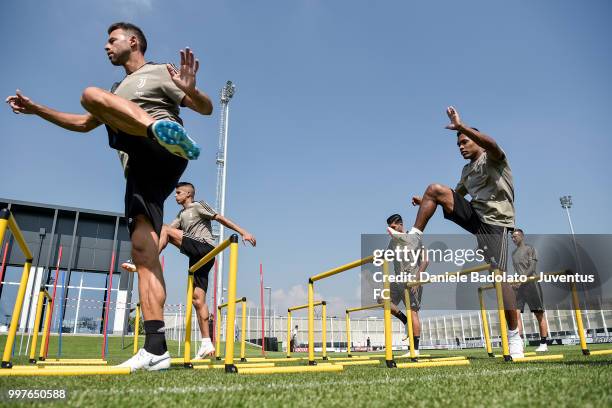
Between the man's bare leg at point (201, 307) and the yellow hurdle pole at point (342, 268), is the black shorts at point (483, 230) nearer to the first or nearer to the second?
the yellow hurdle pole at point (342, 268)

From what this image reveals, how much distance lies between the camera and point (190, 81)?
2.40 meters

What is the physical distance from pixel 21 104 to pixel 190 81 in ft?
3.66

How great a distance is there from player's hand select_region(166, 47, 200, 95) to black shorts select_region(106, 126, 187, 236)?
413 mm

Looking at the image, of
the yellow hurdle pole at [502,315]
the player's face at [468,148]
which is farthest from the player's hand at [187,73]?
the yellow hurdle pole at [502,315]

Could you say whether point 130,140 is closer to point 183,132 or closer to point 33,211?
point 183,132

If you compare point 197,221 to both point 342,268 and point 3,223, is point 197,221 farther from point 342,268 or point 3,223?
point 3,223

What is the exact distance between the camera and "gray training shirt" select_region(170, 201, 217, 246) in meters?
4.66

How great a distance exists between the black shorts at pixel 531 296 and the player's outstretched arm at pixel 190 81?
597cm

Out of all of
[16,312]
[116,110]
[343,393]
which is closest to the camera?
[343,393]

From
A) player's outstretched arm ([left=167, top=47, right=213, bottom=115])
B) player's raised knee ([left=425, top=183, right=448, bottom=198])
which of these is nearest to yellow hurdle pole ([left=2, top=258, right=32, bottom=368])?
player's outstretched arm ([left=167, top=47, right=213, bottom=115])

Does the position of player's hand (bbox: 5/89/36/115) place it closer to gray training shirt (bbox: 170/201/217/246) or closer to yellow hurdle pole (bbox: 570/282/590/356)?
gray training shirt (bbox: 170/201/217/246)

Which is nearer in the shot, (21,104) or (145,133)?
(145,133)

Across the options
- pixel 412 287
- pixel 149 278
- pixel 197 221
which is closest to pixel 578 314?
pixel 412 287

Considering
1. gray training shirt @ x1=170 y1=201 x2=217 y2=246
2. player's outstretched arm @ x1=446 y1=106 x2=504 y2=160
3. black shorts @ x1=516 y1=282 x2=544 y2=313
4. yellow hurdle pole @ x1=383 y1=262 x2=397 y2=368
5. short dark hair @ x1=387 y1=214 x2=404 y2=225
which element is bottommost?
yellow hurdle pole @ x1=383 y1=262 x2=397 y2=368
